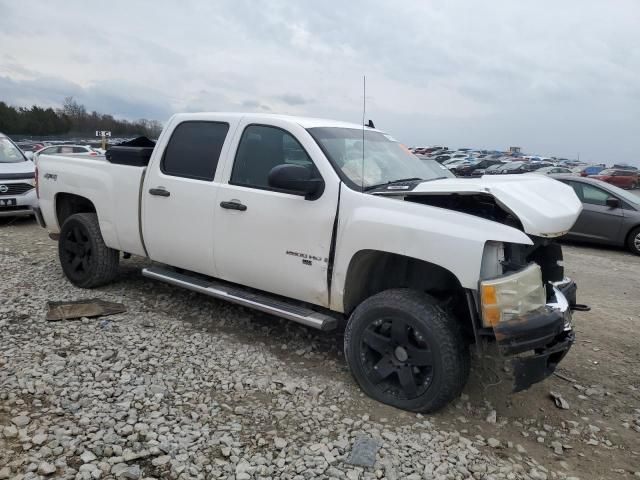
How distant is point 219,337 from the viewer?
4.46 metres

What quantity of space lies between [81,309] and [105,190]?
1184 millimetres

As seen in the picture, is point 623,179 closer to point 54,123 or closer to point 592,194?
point 592,194

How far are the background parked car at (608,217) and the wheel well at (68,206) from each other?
8440 mm

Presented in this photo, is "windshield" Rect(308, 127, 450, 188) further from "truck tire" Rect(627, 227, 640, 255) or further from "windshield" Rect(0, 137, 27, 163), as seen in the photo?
"windshield" Rect(0, 137, 27, 163)

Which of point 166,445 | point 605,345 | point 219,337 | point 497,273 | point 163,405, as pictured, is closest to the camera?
point 166,445

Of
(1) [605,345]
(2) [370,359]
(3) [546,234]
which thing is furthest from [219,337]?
(1) [605,345]

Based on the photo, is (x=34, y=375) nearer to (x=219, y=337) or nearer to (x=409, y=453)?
(x=219, y=337)

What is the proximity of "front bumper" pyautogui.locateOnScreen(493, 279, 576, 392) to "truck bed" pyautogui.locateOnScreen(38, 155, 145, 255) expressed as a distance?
135 inches

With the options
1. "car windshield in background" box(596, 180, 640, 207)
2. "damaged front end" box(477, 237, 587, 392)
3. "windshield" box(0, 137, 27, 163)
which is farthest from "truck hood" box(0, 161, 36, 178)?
"car windshield in background" box(596, 180, 640, 207)

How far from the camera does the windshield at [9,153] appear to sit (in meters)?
10.4

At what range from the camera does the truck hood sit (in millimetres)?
9547

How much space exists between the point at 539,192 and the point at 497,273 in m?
0.78

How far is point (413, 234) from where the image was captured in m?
3.28

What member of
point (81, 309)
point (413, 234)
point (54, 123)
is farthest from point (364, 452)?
point (54, 123)
